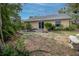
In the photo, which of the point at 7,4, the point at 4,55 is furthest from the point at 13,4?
the point at 4,55

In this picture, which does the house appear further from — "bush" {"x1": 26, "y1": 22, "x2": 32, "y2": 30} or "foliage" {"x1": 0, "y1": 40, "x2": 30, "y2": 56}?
"foliage" {"x1": 0, "y1": 40, "x2": 30, "y2": 56}

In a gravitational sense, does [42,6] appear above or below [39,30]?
above

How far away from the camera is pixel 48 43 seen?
4758mm

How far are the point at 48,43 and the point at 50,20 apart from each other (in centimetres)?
30

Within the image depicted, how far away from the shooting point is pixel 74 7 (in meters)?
4.73

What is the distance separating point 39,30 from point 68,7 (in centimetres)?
47

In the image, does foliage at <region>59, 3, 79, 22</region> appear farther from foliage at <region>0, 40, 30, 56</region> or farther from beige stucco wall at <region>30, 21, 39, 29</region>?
foliage at <region>0, 40, 30, 56</region>

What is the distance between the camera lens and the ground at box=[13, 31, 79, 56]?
4734 millimetres

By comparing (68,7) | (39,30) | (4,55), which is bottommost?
(4,55)

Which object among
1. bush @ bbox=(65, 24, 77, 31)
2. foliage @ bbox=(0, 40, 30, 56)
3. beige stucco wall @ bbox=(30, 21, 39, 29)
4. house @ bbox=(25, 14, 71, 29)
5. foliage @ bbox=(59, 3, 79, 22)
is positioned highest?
foliage @ bbox=(59, 3, 79, 22)

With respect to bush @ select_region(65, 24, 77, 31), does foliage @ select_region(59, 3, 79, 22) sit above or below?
above

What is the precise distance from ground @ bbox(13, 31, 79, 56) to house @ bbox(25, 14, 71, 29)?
0.10 metres

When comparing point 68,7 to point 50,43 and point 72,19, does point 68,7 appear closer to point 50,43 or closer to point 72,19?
point 72,19

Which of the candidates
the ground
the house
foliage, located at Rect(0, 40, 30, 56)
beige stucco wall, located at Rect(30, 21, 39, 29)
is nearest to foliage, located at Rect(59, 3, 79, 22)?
the house
